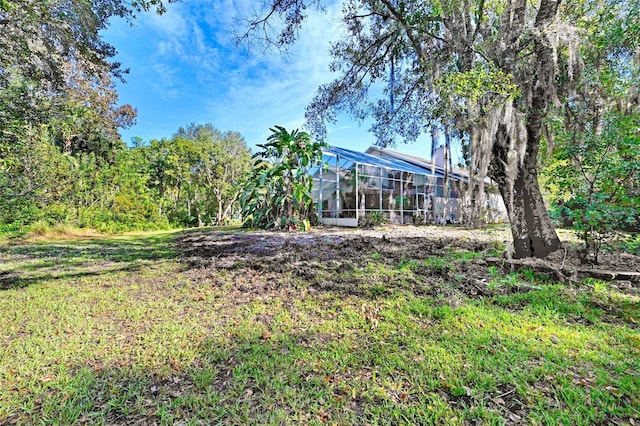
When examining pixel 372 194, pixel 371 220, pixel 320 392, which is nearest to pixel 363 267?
pixel 320 392

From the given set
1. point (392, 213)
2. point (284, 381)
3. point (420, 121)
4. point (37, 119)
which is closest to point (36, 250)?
point (37, 119)

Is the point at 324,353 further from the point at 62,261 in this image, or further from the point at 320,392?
the point at 62,261

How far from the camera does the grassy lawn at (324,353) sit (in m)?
1.62

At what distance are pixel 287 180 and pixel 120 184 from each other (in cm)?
895

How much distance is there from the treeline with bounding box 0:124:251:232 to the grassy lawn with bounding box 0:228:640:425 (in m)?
4.93

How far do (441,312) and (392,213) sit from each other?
1172cm

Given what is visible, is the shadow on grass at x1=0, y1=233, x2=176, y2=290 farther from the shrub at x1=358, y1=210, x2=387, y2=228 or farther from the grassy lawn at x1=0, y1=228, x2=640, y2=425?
the shrub at x1=358, y1=210, x2=387, y2=228

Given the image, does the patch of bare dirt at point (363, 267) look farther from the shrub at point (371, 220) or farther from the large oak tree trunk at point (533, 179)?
the shrub at point (371, 220)

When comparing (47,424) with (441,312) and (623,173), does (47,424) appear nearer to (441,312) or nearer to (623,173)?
(441,312)

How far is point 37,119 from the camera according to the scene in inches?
201

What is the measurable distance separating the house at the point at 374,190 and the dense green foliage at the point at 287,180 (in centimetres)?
153

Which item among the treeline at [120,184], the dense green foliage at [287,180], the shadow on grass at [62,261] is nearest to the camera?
the shadow on grass at [62,261]

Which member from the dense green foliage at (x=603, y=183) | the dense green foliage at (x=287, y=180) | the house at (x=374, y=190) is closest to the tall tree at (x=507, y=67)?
the dense green foliage at (x=603, y=183)

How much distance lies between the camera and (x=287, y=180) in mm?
10773
